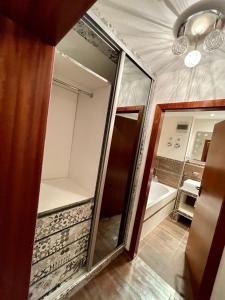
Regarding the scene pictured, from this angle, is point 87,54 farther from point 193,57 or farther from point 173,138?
point 173,138

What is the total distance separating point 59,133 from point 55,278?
1255 millimetres

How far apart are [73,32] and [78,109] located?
692 millimetres

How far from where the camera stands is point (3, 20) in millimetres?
398

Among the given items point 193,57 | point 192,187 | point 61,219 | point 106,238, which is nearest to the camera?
point 193,57

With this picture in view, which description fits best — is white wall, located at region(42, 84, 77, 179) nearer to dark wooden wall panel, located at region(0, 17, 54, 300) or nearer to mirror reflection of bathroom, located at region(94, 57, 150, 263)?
mirror reflection of bathroom, located at region(94, 57, 150, 263)

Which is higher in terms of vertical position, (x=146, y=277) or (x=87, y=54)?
(x=87, y=54)

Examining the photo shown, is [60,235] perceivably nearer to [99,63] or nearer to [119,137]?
[99,63]

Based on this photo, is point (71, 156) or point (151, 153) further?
point (151, 153)

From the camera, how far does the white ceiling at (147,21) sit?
0.88 m

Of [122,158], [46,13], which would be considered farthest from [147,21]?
[122,158]

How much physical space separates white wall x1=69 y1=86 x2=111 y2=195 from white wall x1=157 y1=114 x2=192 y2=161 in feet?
8.45

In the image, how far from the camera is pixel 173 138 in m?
3.58

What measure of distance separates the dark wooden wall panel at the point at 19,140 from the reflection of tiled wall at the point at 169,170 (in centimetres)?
324

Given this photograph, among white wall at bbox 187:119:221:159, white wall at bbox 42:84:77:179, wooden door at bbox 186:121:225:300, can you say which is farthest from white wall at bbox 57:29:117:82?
white wall at bbox 187:119:221:159
